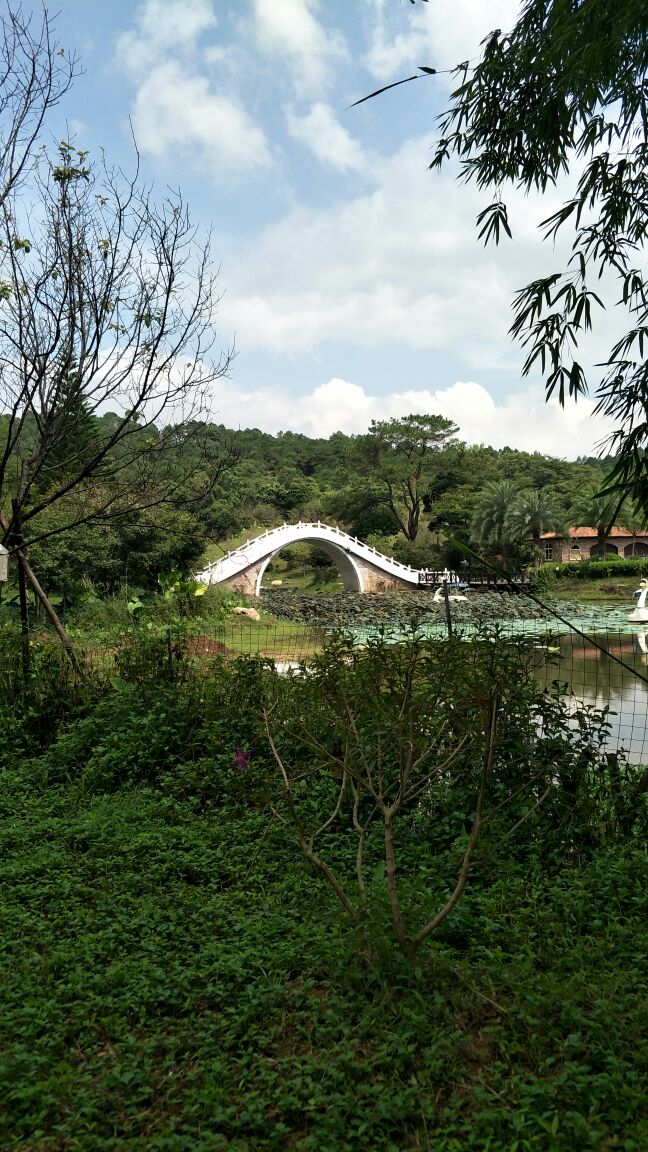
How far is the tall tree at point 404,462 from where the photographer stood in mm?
37219

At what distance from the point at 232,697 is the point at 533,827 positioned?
193 cm

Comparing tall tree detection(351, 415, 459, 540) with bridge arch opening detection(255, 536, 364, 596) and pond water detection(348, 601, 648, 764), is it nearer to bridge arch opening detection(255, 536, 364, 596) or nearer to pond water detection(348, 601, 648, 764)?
bridge arch opening detection(255, 536, 364, 596)

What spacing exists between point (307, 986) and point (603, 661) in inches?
452

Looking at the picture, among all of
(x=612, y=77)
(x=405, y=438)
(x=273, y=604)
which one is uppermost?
(x=405, y=438)

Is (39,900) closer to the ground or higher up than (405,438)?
closer to the ground

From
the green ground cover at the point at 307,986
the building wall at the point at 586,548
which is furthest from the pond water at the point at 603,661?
the building wall at the point at 586,548

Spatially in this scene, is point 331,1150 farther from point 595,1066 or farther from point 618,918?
point 618,918

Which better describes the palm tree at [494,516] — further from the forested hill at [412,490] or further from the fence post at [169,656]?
the fence post at [169,656]

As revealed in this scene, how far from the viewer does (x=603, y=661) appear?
12594 mm

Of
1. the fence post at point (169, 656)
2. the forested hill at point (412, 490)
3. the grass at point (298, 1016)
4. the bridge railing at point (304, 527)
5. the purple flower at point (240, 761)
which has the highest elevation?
the forested hill at point (412, 490)

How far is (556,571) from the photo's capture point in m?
28.9

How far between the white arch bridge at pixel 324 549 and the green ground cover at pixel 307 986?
55.8 feet

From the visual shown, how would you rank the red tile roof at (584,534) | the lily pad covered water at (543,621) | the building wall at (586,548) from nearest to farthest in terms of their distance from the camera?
1. the lily pad covered water at (543,621)
2. the red tile roof at (584,534)
3. the building wall at (586,548)

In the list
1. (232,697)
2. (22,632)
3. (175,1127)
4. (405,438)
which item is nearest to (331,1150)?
(175,1127)
